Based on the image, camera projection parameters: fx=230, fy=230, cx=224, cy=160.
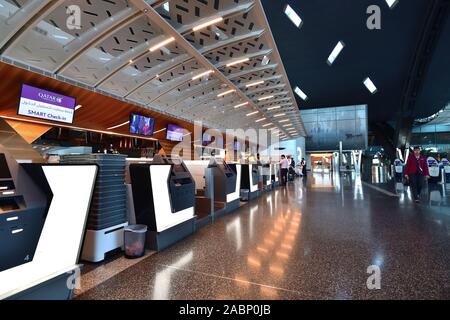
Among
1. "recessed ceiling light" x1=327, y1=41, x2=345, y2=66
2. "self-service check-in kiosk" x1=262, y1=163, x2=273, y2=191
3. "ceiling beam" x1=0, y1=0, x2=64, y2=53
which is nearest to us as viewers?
"ceiling beam" x1=0, y1=0, x2=64, y2=53

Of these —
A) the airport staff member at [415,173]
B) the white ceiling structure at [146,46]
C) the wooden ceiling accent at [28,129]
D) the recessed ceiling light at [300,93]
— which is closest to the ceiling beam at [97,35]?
the white ceiling structure at [146,46]

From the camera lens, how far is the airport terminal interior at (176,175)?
1.93m

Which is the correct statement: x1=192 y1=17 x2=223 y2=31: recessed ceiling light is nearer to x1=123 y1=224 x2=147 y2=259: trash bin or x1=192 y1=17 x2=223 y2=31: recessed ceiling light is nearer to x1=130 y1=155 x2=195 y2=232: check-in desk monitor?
x1=130 y1=155 x2=195 y2=232: check-in desk monitor

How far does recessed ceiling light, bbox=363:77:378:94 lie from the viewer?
20.3 m

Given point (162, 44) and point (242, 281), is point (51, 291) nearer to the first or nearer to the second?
point (242, 281)

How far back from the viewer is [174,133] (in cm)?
1121

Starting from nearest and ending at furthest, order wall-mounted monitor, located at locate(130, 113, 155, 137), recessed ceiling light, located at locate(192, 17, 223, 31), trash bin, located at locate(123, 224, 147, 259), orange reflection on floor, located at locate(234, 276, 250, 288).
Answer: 1. orange reflection on floor, located at locate(234, 276, 250, 288)
2. trash bin, located at locate(123, 224, 147, 259)
3. recessed ceiling light, located at locate(192, 17, 223, 31)
4. wall-mounted monitor, located at locate(130, 113, 155, 137)

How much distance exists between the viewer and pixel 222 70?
797 centimetres

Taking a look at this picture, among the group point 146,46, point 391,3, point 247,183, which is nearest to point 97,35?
point 146,46

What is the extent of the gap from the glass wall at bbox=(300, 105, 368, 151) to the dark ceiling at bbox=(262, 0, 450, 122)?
262cm

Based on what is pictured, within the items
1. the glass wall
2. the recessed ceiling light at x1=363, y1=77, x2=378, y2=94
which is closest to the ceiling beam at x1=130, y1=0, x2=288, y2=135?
the recessed ceiling light at x1=363, y1=77, x2=378, y2=94

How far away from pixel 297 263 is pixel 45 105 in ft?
22.6

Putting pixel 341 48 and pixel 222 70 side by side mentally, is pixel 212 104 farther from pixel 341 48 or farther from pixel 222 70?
pixel 341 48

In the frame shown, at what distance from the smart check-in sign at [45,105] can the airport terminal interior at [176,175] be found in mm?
28
